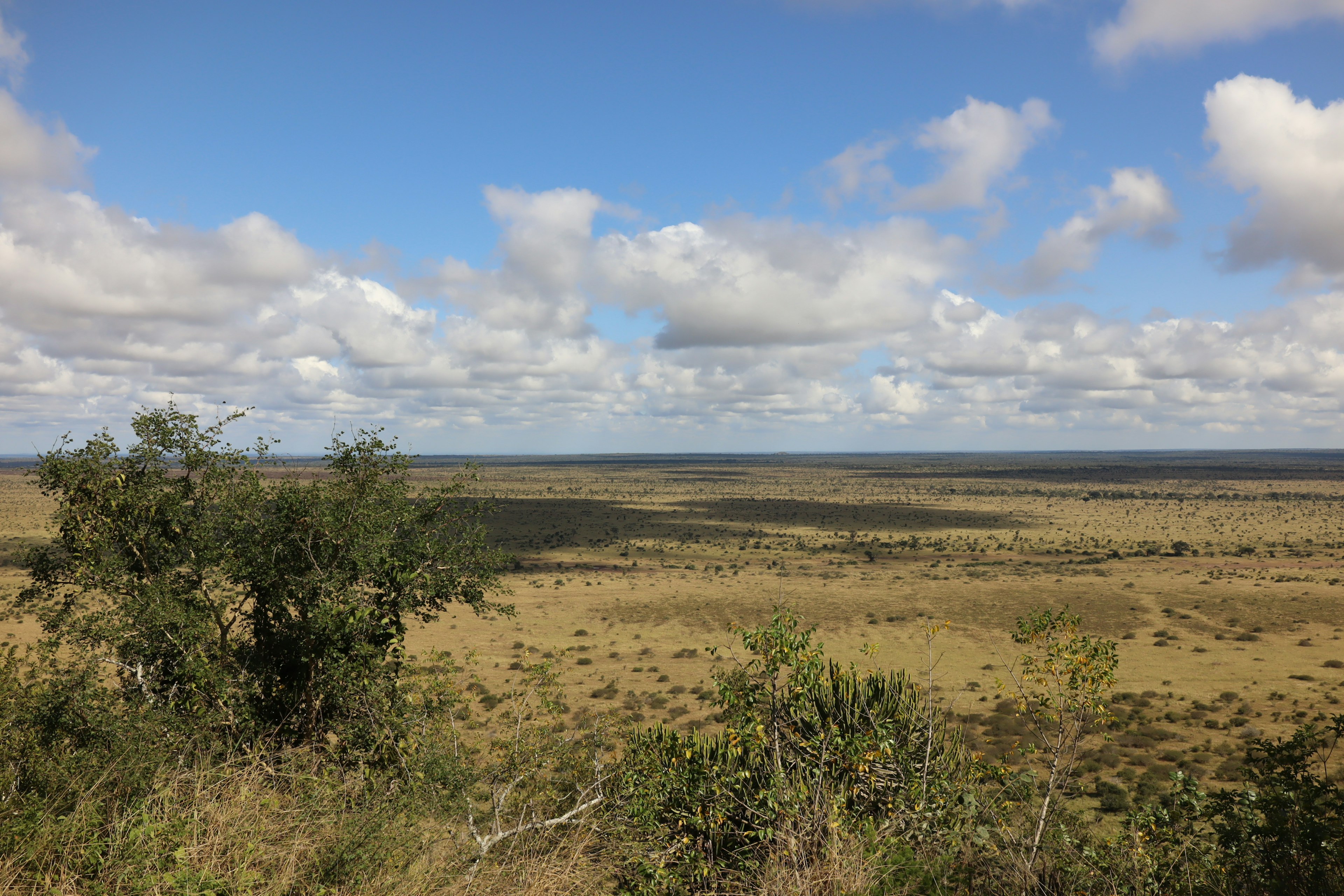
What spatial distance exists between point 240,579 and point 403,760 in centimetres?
441

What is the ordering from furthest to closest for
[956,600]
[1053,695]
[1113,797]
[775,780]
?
[956,600], [1113,797], [1053,695], [775,780]

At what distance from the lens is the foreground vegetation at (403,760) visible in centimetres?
761

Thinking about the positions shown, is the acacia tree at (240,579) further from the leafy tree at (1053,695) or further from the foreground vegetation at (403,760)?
the leafy tree at (1053,695)

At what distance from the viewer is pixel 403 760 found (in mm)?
11398

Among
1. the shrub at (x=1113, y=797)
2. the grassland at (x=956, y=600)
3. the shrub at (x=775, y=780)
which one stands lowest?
the grassland at (x=956, y=600)

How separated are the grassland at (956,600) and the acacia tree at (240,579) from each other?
7508 mm

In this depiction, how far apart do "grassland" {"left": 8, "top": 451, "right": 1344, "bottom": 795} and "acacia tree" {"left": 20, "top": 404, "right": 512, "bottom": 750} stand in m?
7.51

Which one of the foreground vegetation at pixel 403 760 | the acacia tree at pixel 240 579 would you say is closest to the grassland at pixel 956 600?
the foreground vegetation at pixel 403 760

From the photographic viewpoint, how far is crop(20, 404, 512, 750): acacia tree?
11906 millimetres

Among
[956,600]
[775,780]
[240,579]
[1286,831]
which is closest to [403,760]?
[240,579]

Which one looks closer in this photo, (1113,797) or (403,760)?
(403,760)

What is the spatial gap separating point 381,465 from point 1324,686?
119 ft

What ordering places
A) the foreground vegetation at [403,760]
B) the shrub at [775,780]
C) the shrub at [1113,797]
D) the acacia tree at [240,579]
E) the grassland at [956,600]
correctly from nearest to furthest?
the foreground vegetation at [403,760]
the shrub at [775,780]
the acacia tree at [240,579]
the shrub at [1113,797]
the grassland at [956,600]

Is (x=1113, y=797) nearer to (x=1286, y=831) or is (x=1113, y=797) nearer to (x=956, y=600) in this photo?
(x=1286, y=831)
